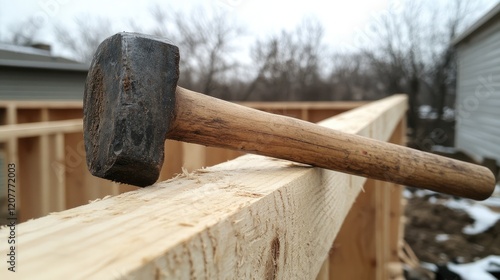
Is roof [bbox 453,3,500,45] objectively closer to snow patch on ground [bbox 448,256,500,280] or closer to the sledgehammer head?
snow patch on ground [bbox 448,256,500,280]

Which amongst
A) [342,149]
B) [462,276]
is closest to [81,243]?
[342,149]

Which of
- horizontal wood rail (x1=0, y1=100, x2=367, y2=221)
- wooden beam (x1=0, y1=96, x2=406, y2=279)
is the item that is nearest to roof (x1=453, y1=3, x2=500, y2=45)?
horizontal wood rail (x1=0, y1=100, x2=367, y2=221)

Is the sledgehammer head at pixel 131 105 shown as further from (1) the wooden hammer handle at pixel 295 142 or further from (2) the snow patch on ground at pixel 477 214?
(2) the snow patch on ground at pixel 477 214

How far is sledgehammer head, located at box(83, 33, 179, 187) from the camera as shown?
0.79 metres

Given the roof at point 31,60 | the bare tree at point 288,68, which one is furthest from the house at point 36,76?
the bare tree at point 288,68

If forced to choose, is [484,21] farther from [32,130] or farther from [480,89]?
[32,130]

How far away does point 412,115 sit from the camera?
1978 cm

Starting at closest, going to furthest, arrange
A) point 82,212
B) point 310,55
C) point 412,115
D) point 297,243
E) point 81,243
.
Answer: point 81,243 → point 82,212 → point 297,243 → point 412,115 → point 310,55

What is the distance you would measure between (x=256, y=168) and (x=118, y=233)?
1.79 feet

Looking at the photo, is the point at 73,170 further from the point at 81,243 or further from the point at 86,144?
the point at 81,243

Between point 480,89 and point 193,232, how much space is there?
46.5 ft

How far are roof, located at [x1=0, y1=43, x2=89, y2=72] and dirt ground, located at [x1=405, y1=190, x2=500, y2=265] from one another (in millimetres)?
10617

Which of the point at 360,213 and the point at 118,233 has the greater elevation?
the point at 118,233

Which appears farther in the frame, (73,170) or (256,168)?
(73,170)
